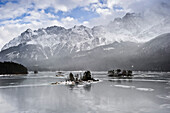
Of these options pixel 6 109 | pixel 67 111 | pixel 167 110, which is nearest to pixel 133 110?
pixel 167 110

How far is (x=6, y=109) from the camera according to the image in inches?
1278

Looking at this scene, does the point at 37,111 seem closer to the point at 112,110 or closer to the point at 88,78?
the point at 112,110

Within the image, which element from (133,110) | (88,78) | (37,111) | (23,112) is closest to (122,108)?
(133,110)

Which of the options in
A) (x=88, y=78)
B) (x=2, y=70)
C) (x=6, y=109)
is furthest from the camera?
(x=2, y=70)

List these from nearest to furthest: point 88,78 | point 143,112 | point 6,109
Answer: point 143,112
point 6,109
point 88,78

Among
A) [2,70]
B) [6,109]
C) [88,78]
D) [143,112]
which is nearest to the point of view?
[143,112]

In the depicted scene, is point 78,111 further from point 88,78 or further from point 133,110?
point 88,78

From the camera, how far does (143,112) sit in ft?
97.3

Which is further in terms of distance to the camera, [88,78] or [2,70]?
[2,70]

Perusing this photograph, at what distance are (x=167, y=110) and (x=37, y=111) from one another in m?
22.6

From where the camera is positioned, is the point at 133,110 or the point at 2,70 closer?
the point at 133,110

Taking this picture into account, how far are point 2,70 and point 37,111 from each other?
188159 mm

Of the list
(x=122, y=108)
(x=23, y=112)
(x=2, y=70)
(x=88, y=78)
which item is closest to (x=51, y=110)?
(x=23, y=112)

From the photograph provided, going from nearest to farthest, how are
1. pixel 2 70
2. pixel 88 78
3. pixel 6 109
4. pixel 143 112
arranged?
pixel 143 112 → pixel 6 109 → pixel 88 78 → pixel 2 70
